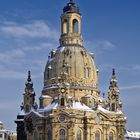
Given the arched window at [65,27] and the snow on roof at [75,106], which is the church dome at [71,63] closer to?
the arched window at [65,27]

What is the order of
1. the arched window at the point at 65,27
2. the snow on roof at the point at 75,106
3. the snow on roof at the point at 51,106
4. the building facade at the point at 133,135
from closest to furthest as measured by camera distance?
the snow on roof at the point at 51,106
the snow on roof at the point at 75,106
the arched window at the point at 65,27
the building facade at the point at 133,135

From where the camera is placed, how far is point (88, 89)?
4232 inches

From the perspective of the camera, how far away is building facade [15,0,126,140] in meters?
99.7

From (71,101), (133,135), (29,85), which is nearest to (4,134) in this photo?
(29,85)

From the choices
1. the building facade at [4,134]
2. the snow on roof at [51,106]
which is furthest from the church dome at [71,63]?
the building facade at [4,134]

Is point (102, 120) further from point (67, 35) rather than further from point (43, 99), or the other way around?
point (67, 35)

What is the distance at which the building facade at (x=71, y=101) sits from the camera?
327ft

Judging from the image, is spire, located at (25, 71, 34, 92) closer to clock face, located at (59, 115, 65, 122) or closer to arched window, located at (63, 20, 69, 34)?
arched window, located at (63, 20, 69, 34)

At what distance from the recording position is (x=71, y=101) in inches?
4016

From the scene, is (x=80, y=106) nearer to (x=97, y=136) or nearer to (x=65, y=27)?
(x=97, y=136)

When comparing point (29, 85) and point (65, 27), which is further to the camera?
point (65, 27)

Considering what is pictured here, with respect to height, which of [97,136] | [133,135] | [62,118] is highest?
[133,135]

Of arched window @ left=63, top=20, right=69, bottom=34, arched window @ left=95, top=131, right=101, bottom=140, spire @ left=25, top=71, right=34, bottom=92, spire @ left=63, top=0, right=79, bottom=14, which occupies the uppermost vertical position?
spire @ left=63, top=0, right=79, bottom=14

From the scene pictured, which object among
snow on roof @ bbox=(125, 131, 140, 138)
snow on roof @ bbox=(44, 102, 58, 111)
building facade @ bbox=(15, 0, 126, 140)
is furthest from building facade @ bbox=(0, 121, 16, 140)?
snow on roof @ bbox=(44, 102, 58, 111)
